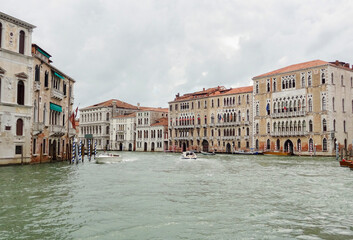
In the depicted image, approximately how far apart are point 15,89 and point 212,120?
36.4 meters

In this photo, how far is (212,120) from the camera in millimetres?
54281

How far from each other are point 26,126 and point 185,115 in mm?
37862

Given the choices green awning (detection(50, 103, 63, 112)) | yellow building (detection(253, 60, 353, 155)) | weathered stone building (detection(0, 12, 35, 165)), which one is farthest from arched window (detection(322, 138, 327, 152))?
weathered stone building (detection(0, 12, 35, 165))

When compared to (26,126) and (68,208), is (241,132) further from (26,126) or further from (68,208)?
(68,208)

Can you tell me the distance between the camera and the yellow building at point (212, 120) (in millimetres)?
49781

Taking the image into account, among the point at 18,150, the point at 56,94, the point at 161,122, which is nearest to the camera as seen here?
the point at 18,150

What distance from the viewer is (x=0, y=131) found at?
20.4 metres

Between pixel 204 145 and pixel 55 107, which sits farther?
pixel 204 145

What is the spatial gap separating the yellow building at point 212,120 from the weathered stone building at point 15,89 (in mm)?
32912

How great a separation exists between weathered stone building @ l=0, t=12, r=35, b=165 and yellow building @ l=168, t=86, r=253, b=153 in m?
32.9

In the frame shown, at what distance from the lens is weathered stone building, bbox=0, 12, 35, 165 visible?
20516 millimetres

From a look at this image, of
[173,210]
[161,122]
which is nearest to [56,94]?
[173,210]

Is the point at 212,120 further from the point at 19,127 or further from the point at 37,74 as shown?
the point at 19,127

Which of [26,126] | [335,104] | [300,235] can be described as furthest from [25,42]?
[335,104]
